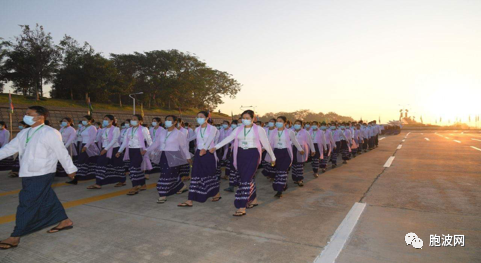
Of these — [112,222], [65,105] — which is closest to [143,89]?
[65,105]

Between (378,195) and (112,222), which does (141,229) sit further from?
(378,195)

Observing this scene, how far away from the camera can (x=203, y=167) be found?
622 centimetres

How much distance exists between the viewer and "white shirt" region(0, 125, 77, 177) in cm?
411

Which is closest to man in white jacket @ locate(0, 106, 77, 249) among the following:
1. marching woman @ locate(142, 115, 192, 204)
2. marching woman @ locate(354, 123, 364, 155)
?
marching woman @ locate(142, 115, 192, 204)

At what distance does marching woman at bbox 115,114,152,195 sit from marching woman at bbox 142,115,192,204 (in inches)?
16.5

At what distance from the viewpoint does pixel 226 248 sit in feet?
12.9

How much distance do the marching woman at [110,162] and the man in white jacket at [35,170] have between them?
347cm

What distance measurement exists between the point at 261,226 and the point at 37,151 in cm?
347

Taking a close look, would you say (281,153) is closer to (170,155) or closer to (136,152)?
(170,155)

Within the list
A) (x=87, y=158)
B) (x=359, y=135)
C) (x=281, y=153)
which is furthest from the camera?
(x=359, y=135)

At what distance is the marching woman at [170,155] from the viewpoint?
21.2ft

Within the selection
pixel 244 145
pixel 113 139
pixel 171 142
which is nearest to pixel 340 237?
pixel 244 145

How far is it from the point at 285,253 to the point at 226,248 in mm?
768

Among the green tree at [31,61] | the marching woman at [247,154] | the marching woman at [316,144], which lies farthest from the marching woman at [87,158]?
the green tree at [31,61]
